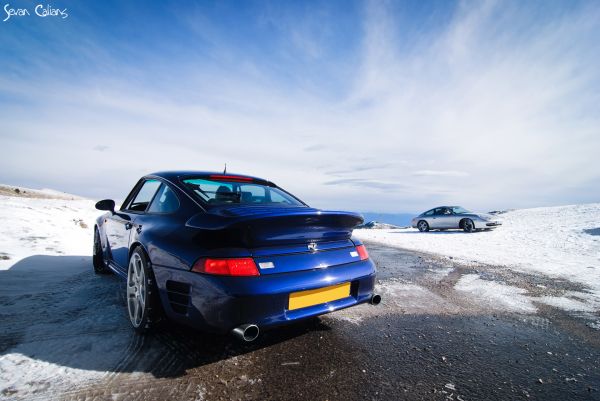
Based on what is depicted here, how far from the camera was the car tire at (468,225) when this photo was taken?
45.0ft

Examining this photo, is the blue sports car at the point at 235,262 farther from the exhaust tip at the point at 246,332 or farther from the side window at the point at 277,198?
the side window at the point at 277,198

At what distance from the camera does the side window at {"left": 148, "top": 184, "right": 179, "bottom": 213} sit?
2.68 meters

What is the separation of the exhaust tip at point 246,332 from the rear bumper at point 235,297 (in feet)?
0.09

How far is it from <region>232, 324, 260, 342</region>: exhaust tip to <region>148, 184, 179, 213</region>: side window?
46.5 inches

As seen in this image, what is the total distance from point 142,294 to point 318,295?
4.95 ft

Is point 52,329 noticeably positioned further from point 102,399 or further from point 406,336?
point 406,336

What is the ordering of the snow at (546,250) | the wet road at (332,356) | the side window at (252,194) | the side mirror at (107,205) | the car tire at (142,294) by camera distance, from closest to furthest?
the wet road at (332,356)
the car tire at (142,294)
the side window at (252,194)
the side mirror at (107,205)
the snow at (546,250)

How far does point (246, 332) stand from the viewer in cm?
194

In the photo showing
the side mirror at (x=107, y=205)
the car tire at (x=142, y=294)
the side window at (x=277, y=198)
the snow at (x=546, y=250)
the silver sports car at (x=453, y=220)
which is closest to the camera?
→ the car tire at (x=142, y=294)

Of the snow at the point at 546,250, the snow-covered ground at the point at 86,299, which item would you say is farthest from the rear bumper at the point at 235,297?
the snow at the point at 546,250

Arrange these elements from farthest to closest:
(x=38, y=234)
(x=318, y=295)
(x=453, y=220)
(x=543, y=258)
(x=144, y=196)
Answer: (x=453, y=220) → (x=543, y=258) → (x=38, y=234) → (x=144, y=196) → (x=318, y=295)

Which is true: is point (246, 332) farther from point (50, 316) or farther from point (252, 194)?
point (50, 316)

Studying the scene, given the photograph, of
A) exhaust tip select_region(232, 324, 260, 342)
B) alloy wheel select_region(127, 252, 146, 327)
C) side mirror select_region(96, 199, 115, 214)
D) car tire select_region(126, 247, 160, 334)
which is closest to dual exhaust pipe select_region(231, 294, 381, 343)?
exhaust tip select_region(232, 324, 260, 342)

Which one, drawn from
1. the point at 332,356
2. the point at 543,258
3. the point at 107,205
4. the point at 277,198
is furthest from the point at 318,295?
the point at 543,258
